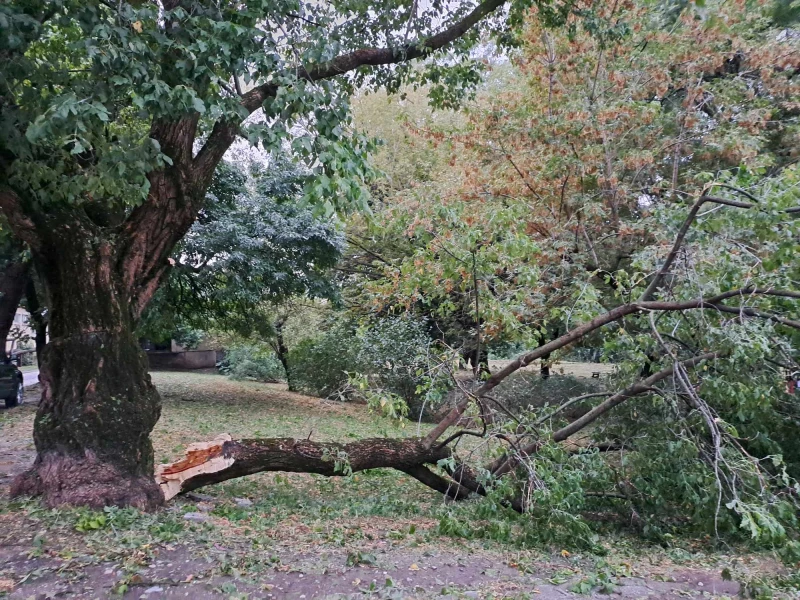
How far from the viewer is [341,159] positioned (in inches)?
188

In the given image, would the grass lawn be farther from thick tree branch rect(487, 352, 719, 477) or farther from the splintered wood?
thick tree branch rect(487, 352, 719, 477)

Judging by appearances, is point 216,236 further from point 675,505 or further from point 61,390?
point 675,505

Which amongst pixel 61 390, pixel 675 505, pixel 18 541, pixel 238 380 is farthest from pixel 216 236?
pixel 238 380

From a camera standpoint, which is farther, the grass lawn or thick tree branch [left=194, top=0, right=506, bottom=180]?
thick tree branch [left=194, top=0, right=506, bottom=180]

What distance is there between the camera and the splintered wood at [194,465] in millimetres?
5641

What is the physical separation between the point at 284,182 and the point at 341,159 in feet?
32.9

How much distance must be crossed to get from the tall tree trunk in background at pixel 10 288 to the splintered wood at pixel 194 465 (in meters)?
9.24

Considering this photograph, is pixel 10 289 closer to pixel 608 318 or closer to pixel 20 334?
pixel 20 334

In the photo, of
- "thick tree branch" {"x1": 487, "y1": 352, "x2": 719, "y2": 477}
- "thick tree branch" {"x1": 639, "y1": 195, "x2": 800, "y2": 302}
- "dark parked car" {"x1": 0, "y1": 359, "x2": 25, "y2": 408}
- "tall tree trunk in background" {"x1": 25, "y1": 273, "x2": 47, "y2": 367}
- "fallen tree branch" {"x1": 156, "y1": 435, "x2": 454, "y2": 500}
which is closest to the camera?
"thick tree branch" {"x1": 639, "y1": 195, "x2": 800, "y2": 302}

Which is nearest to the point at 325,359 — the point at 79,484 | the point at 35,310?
the point at 35,310

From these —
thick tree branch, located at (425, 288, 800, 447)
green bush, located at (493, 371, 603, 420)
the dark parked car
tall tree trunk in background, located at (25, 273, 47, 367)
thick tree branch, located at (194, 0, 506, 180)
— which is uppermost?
thick tree branch, located at (194, 0, 506, 180)

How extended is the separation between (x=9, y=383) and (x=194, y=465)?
34.0ft

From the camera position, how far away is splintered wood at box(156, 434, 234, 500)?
5.64 metres

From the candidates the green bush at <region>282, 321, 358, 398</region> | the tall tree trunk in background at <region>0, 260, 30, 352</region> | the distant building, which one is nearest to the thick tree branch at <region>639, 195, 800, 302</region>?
the green bush at <region>282, 321, 358, 398</region>
